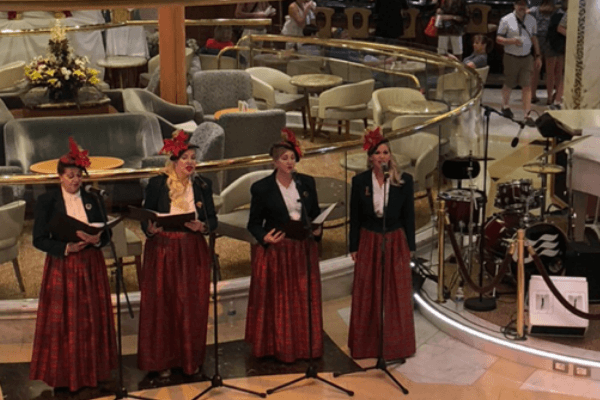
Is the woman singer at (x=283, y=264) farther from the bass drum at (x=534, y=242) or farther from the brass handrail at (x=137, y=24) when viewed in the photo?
the brass handrail at (x=137, y=24)

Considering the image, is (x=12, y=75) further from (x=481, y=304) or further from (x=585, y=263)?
(x=585, y=263)

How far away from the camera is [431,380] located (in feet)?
19.7

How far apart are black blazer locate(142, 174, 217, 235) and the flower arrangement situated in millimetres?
4609

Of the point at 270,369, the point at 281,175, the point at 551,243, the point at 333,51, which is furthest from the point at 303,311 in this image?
the point at 333,51

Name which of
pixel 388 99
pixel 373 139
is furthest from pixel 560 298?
pixel 388 99

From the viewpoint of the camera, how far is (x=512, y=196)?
728 cm

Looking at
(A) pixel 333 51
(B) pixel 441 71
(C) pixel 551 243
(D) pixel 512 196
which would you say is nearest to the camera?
(C) pixel 551 243

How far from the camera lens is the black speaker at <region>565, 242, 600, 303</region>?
6.75m

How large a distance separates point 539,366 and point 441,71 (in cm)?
459

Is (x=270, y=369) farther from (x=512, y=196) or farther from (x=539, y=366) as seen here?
(x=512, y=196)

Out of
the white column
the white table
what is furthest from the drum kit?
the white table

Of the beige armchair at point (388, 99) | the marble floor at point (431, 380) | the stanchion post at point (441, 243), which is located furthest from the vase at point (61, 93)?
the stanchion post at point (441, 243)

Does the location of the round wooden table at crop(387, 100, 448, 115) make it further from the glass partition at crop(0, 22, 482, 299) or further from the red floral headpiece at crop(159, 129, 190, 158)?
the red floral headpiece at crop(159, 129, 190, 158)

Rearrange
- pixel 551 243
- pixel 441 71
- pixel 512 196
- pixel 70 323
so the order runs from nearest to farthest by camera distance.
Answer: pixel 70 323
pixel 551 243
pixel 512 196
pixel 441 71
